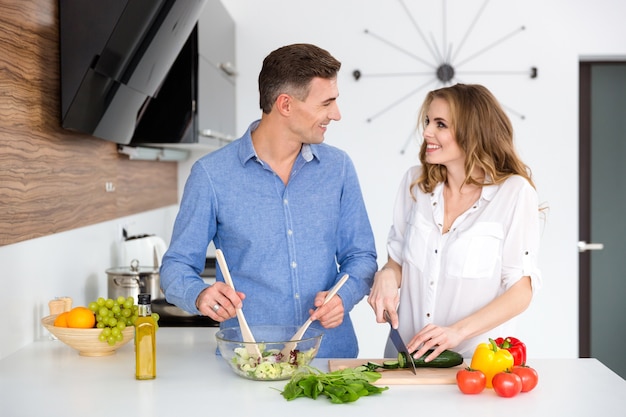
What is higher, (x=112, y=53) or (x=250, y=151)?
(x=112, y=53)

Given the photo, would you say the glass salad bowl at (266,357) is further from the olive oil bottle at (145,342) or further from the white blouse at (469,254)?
the white blouse at (469,254)

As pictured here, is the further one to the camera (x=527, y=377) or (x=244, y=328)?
(x=244, y=328)

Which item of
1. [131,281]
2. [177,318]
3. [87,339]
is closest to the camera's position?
[87,339]

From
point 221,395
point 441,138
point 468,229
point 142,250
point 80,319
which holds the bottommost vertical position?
point 221,395

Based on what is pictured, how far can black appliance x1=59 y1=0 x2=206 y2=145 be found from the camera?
6.88 feet

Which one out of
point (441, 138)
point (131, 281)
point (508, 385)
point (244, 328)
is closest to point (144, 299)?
point (244, 328)

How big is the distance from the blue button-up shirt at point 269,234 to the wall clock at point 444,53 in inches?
88.6

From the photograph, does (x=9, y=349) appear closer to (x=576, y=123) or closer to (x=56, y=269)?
(x=56, y=269)

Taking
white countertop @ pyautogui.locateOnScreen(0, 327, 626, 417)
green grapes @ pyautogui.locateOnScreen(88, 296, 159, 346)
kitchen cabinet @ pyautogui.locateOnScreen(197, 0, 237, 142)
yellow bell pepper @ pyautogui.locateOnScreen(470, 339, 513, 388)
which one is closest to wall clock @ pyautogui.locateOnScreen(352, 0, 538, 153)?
kitchen cabinet @ pyautogui.locateOnScreen(197, 0, 237, 142)

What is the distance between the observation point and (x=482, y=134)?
78.5 inches

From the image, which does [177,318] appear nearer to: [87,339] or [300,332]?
[87,339]

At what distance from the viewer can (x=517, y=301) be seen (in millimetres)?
1900

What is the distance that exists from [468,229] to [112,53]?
1.05 m

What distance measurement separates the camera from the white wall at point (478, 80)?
4180 mm
